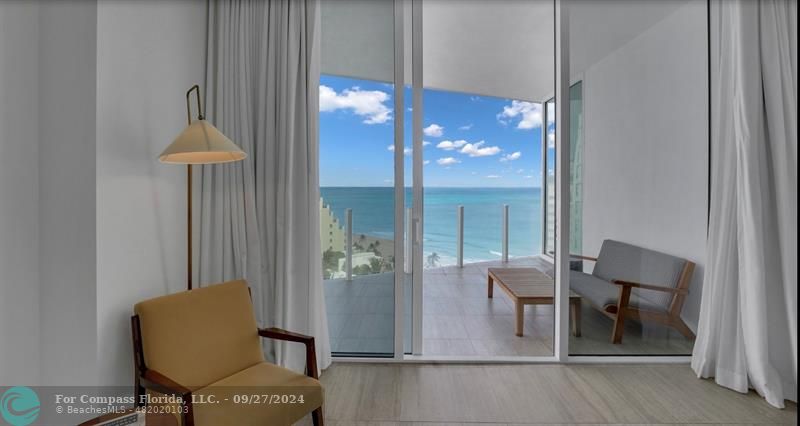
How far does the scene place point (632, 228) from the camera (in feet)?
8.19

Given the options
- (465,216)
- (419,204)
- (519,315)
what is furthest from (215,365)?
(465,216)

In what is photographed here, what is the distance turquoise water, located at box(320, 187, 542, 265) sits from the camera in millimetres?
2543

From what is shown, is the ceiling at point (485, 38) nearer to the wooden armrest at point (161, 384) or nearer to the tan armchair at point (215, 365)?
the tan armchair at point (215, 365)

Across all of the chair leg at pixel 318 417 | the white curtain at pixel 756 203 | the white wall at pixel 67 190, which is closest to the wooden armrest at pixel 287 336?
the chair leg at pixel 318 417

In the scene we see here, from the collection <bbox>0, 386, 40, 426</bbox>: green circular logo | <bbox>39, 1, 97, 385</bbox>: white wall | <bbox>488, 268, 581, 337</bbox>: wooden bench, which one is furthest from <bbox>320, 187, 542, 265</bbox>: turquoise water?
<bbox>0, 386, 40, 426</bbox>: green circular logo

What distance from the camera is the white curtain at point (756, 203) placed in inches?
79.0

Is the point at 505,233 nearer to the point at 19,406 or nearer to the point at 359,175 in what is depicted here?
the point at 359,175

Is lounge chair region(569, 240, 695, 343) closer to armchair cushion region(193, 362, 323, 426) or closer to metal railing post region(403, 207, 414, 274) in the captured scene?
metal railing post region(403, 207, 414, 274)

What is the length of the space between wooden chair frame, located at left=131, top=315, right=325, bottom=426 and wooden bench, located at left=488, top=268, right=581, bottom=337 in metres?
1.68

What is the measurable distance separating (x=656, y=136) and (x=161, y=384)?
10.2 feet

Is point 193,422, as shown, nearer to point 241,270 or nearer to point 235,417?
point 235,417

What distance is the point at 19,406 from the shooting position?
1.47 m

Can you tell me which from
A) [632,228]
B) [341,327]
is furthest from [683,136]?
[341,327]

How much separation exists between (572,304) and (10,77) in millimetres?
3221
